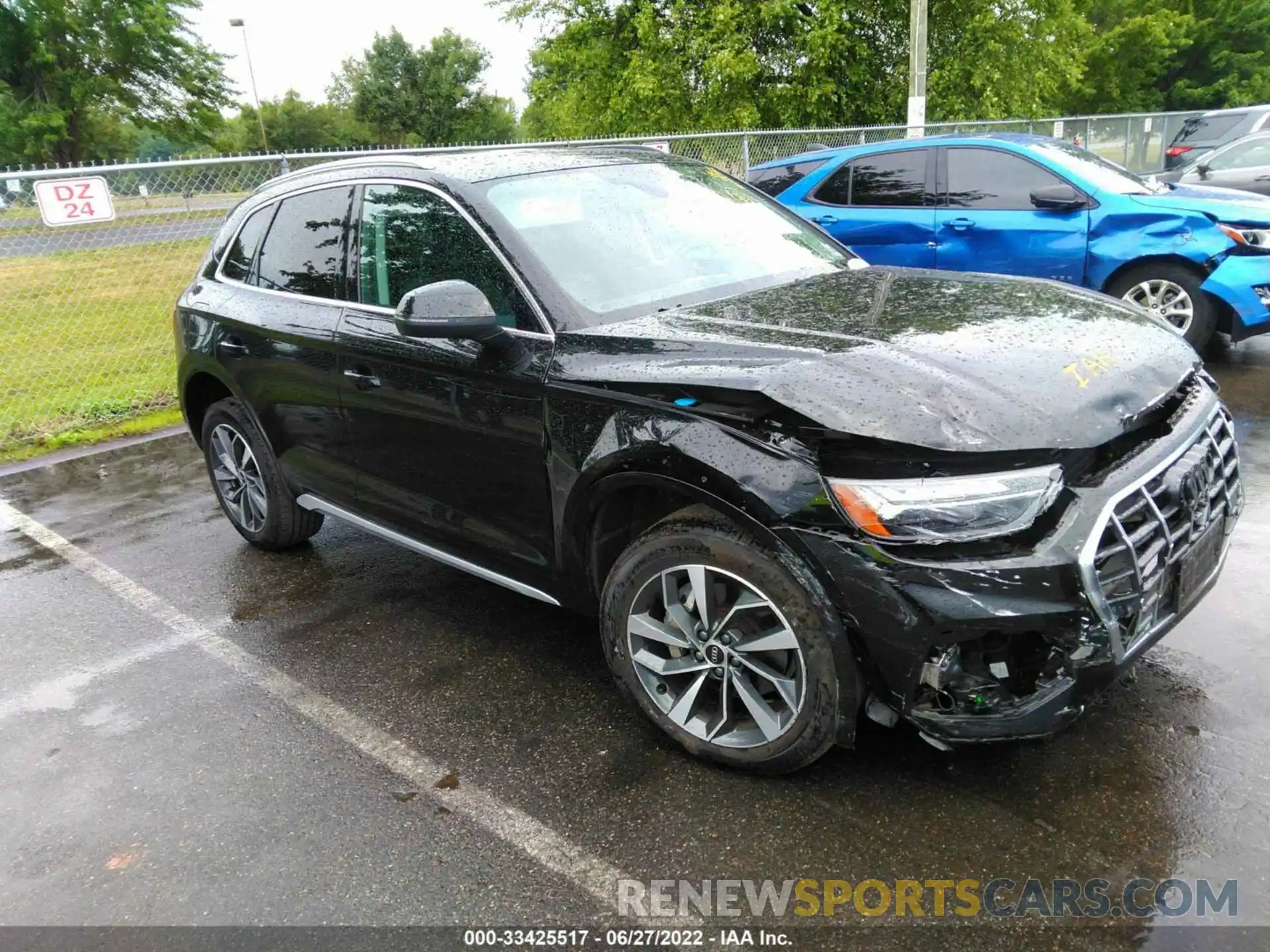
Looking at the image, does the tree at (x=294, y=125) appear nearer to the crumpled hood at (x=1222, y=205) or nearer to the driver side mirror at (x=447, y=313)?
the crumpled hood at (x=1222, y=205)

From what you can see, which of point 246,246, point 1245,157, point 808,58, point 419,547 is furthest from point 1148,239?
point 808,58

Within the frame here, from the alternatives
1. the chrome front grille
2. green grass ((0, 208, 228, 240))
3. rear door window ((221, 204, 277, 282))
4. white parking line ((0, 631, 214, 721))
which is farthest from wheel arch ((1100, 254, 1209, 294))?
green grass ((0, 208, 228, 240))

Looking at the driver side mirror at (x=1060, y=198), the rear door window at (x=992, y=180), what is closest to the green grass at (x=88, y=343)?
the rear door window at (x=992, y=180)

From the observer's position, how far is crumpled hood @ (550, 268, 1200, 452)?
2.30m

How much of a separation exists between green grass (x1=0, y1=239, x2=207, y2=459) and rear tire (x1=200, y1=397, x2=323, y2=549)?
3071 mm

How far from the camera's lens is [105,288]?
855 cm

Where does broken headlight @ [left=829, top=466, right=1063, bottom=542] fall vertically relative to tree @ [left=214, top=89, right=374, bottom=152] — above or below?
below

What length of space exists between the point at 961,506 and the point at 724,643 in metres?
0.80

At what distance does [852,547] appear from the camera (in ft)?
7.54

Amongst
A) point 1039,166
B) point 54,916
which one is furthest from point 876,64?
point 54,916

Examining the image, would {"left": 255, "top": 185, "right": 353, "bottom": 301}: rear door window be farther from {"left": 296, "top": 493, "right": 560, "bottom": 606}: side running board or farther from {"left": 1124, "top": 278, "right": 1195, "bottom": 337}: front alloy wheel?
{"left": 1124, "top": 278, "right": 1195, "bottom": 337}: front alloy wheel

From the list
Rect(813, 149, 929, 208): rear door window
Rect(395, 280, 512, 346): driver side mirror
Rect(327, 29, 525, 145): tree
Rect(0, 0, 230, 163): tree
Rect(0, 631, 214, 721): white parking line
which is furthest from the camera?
Rect(327, 29, 525, 145): tree

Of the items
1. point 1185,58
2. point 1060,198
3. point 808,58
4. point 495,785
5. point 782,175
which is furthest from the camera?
point 1185,58

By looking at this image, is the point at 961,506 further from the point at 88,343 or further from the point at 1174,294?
the point at 88,343
